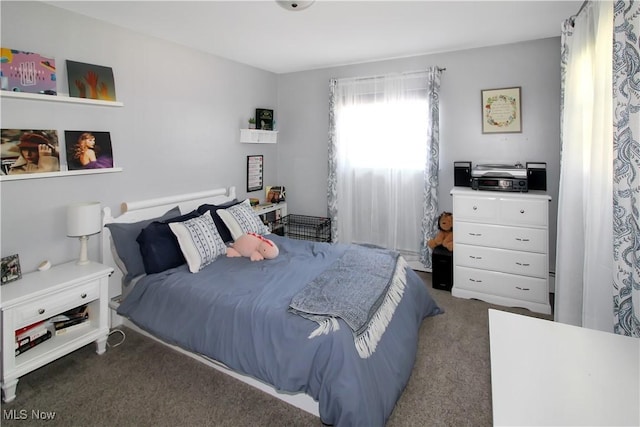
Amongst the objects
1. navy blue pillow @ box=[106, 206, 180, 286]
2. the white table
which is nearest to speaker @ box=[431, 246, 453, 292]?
the white table

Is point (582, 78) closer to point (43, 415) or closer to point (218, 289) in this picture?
point (218, 289)

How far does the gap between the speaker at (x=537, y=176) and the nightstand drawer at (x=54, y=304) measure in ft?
12.5

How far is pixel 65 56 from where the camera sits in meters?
2.47

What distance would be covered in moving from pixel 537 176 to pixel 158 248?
11.3 ft

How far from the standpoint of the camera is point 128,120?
9.48 feet

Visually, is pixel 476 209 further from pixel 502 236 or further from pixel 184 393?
pixel 184 393

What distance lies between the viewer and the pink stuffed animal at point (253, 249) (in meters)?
2.85

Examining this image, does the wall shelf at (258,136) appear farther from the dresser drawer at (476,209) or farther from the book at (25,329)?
the book at (25,329)

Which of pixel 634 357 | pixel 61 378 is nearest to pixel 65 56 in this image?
pixel 61 378

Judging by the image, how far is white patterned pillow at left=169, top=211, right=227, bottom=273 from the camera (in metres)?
2.62

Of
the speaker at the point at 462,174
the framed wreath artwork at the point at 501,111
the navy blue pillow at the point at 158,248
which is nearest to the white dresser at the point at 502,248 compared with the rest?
the speaker at the point at 462,174

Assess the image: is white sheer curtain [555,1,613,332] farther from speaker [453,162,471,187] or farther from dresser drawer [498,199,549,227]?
speaker [453,162,471,187]

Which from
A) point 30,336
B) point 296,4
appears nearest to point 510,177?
point 296,4

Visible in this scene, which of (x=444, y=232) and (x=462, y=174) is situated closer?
(x=462, y=174)
